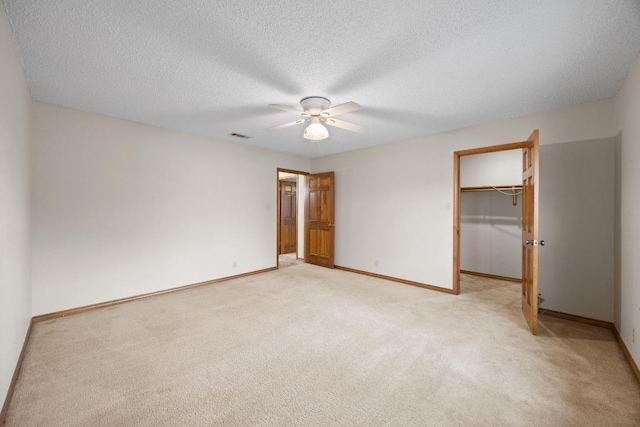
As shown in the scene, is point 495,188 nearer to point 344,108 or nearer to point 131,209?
point 344,108

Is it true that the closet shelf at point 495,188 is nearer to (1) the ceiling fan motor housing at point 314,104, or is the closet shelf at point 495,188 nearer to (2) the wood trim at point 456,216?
(2) the wood trim at point 456,216

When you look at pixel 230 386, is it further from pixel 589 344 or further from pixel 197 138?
pixel 197 138

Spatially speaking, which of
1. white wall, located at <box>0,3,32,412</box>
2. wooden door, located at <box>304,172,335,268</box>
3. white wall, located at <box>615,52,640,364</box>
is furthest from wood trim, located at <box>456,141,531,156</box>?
white wall, located at <box>0,3,32,412</box>

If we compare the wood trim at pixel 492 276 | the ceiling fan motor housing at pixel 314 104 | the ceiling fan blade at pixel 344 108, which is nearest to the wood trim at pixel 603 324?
the wood trim at pixel 492 276

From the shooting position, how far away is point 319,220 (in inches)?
241

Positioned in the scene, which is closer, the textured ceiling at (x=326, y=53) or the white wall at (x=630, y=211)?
the textured ceiling at (x=326, y=53)

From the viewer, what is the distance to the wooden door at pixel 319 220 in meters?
5.81

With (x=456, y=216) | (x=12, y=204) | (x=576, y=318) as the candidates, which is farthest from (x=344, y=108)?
(x=576, y=318)

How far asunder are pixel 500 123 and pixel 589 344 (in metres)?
2.75

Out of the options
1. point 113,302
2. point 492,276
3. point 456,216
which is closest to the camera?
point 113,302

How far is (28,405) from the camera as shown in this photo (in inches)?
68.3

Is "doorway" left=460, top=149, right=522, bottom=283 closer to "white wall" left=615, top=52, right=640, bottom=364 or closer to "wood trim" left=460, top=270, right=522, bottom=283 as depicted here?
"wood trim" left=460, top=270, right=522, bottom=283

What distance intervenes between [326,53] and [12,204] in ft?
8.84

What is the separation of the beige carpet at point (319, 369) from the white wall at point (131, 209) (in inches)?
20.9
